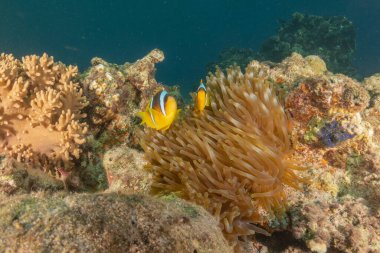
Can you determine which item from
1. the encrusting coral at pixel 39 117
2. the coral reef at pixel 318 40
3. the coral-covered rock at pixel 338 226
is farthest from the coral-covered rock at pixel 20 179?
the coral reef at pixel 318 40

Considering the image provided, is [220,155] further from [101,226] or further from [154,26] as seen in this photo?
[154,26]

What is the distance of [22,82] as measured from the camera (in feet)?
11.8

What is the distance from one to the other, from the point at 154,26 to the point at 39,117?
300ft

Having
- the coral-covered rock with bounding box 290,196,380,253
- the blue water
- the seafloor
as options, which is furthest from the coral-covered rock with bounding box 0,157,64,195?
the blue water

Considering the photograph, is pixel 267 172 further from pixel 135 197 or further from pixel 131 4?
pixel 131 4

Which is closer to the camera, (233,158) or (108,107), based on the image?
(233,158)

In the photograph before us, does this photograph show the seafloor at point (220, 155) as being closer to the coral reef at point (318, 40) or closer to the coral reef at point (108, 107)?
the coral reef at point (108, 107)

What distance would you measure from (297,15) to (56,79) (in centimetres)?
1684

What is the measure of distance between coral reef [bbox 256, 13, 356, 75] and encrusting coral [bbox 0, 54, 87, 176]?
13712 mm

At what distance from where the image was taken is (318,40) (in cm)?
1666

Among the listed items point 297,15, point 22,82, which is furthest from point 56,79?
point 297,15

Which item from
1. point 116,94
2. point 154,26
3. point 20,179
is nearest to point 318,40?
point 116,94

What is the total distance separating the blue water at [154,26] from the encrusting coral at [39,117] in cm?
4431

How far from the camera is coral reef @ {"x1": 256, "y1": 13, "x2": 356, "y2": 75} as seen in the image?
16047 millimetres
